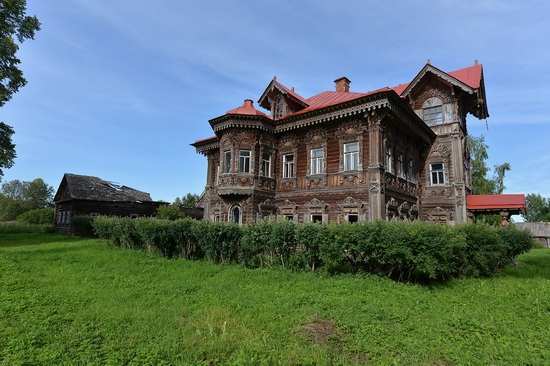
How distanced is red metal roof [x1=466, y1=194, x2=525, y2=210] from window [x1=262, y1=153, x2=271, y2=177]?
40.0 ft

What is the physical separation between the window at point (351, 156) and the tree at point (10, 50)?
1877cm

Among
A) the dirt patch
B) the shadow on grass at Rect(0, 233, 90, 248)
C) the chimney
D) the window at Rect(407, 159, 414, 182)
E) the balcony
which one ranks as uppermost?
the chimney

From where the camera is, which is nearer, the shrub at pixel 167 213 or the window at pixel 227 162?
the window at pixel 227 162

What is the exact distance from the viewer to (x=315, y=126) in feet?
56.6

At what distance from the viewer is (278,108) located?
767 inches

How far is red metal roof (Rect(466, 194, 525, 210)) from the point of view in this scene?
1670 centimetres

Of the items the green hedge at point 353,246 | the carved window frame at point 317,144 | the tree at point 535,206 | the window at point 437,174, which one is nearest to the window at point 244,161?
the carved window frame at point 317,144

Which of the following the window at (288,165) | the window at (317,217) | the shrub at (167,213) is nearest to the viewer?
the window at (317,217)

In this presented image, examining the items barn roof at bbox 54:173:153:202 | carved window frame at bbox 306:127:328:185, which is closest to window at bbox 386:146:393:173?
carved window frame at bbox 306:127:328:185

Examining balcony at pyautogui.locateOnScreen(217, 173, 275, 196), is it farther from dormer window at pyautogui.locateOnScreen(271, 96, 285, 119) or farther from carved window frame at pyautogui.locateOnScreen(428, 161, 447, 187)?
carved window frame at pyautogui.locateOnScreen(428, 161, 447, 187)

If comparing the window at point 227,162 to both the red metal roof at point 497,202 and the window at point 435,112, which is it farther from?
the red metal roof at point 497,202

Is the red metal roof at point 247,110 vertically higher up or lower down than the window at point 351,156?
higher up

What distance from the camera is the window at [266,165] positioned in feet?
59.2

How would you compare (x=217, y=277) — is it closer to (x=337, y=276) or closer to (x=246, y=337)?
(x=337, y=276)
